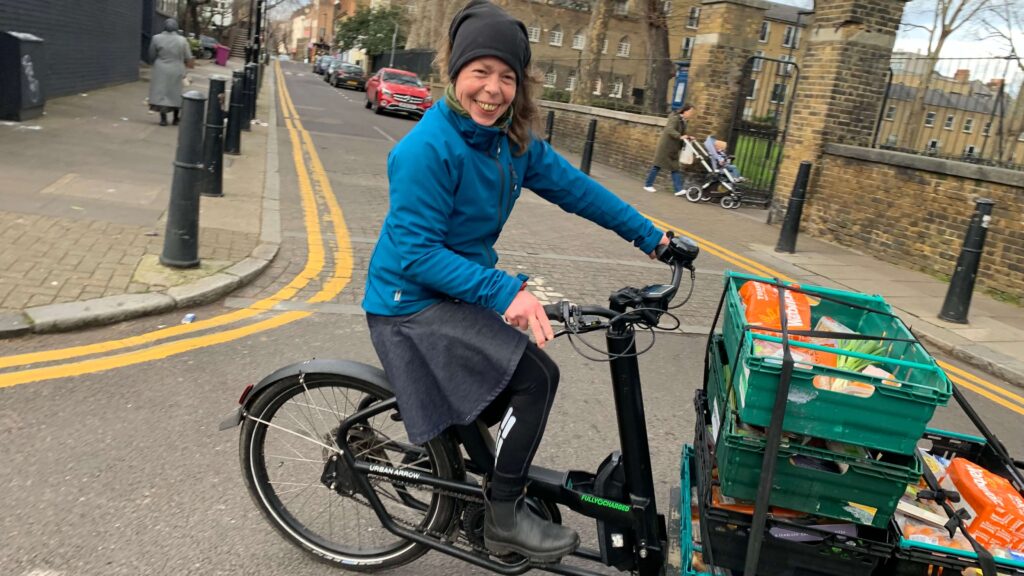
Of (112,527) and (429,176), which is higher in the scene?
(429,176)

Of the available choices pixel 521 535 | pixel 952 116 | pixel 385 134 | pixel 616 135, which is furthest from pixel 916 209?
pixel 385 134

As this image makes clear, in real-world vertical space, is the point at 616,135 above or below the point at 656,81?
below

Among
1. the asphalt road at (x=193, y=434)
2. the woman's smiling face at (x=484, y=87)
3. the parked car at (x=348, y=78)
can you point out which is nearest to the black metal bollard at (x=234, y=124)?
the asphalt road at (x=193, y=434)

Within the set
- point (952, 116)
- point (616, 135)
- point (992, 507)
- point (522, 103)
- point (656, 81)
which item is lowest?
point (992, 507)

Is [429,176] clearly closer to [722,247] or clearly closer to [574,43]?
[722,247]

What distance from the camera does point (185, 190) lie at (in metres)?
5.73

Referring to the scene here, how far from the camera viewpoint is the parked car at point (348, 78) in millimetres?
43500

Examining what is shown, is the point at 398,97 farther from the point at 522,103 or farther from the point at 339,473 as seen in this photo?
the point at 522,103

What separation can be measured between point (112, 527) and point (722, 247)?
855 cm

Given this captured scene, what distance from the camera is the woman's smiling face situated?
2.14 m

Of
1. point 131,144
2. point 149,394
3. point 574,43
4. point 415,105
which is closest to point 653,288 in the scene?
point 149,394

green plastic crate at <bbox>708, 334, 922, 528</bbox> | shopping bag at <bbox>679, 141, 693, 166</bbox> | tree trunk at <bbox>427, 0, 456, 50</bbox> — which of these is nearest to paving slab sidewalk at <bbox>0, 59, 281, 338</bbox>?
green plastic crate at <bbox>708, 334, 922, 528</bbox>

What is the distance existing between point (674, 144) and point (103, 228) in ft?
34.6

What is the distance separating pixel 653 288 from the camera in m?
2.27
